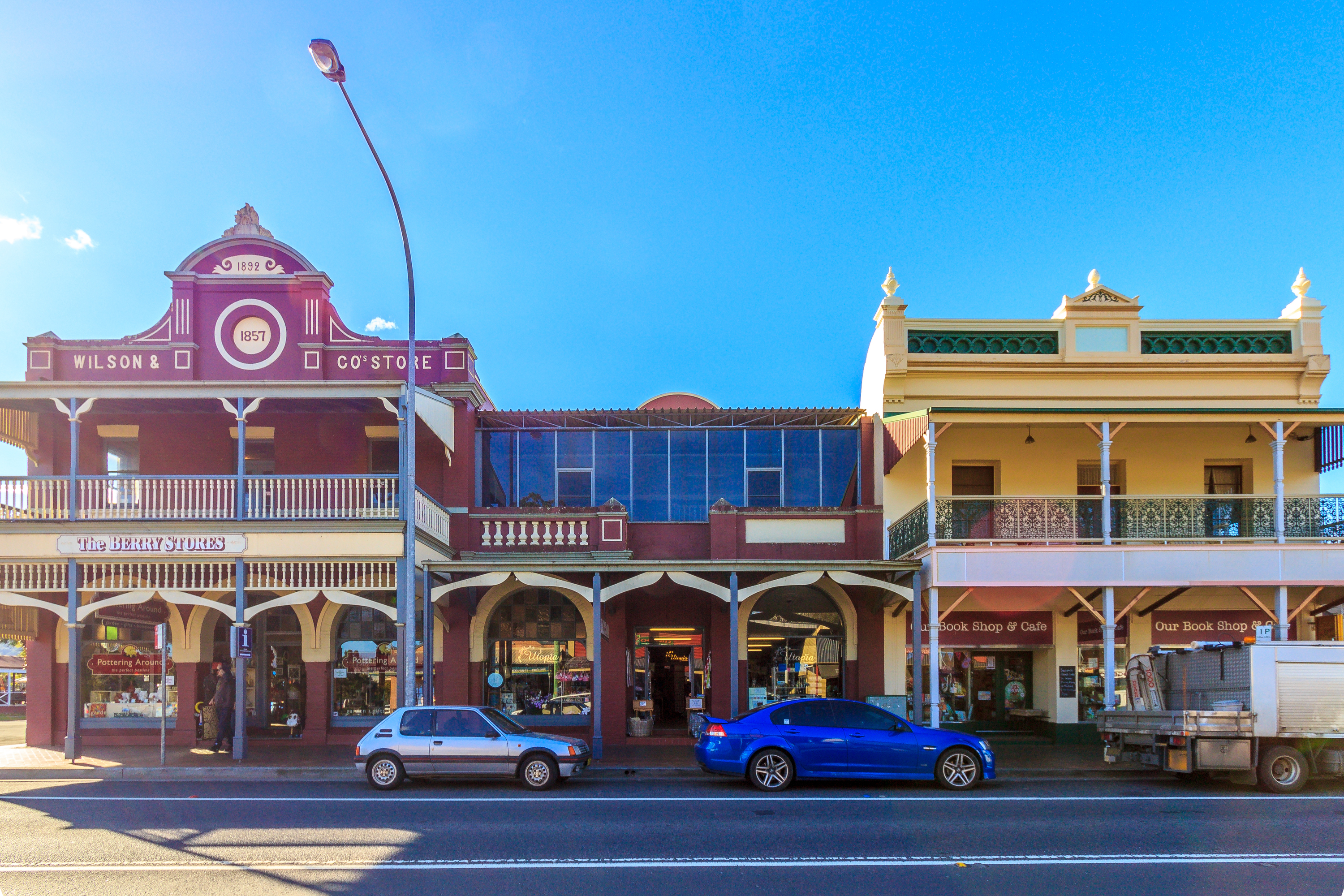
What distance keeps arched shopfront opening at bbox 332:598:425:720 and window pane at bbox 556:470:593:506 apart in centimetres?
416

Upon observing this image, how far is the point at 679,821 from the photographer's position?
11.3 m

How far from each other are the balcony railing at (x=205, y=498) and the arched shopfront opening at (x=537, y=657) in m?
3.73

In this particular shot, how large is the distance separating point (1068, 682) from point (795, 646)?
5.49 metres

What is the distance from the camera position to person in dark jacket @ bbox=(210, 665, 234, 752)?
17594 mm

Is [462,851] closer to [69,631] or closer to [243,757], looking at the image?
[243,757]

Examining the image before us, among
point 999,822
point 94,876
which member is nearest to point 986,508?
point 999,822

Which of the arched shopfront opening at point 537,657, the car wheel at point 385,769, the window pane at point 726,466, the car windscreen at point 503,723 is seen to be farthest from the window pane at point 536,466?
the car wheel at point 385,769

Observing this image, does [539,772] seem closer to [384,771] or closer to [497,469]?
[384,771]

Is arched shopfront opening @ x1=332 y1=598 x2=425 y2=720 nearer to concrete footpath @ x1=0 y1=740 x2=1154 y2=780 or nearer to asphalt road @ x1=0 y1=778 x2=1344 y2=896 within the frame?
concrete footpath @ x1=0 y1=740 x2=1154 y2=780

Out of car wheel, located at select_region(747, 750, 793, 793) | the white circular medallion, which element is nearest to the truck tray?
car wheel, located at select_region(747, 750, 793, 793)

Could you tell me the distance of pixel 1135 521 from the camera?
18359 millimetres

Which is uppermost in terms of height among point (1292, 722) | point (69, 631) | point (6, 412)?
point (6, 412)

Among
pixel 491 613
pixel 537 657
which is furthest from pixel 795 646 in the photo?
pixel 491 613

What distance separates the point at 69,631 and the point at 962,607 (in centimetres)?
1640
